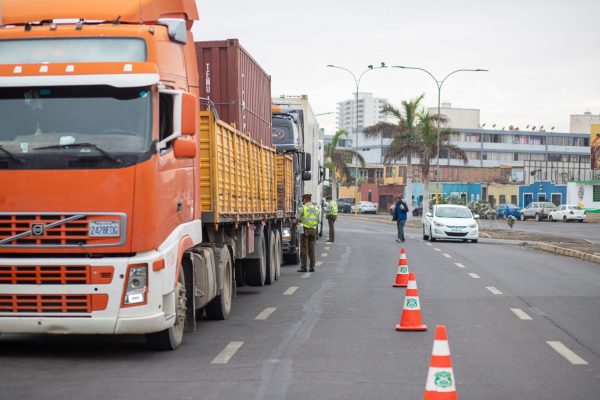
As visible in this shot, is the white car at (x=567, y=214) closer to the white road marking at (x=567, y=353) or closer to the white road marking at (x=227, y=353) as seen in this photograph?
the white road marking at (x=567, y=353)

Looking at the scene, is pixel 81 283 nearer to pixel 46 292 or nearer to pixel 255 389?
pixel 46 292

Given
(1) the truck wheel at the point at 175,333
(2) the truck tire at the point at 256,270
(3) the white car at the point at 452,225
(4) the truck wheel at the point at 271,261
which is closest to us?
(1) the truck wheel at the point at 175,333

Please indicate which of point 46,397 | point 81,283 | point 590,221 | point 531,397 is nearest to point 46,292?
point 81,283

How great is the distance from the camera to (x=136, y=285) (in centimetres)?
914

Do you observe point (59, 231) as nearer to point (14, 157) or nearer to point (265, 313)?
point (14, 157)

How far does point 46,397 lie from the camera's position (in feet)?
25.0

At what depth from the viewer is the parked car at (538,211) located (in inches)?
3169

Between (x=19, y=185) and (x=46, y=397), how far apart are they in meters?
2.31

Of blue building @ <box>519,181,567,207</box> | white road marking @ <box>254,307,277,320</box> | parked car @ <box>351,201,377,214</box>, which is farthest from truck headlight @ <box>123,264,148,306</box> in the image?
blue building @ <box>519,181,567,207</box>

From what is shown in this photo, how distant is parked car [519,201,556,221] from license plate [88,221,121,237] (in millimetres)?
74323

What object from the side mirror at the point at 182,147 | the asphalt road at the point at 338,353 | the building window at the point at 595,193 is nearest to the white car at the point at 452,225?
the asphalt road at the point at 338,353

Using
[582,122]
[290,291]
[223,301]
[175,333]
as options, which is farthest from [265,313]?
[582,122]

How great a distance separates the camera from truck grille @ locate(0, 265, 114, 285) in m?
9.03

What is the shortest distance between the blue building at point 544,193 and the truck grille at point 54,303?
97.5 m
